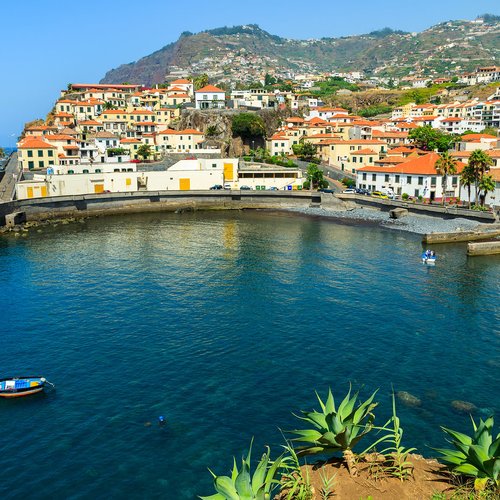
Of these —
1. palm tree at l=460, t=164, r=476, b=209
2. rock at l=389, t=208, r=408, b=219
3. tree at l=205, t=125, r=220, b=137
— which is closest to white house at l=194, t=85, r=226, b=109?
tree at l=205, t=125, r=220, b=137

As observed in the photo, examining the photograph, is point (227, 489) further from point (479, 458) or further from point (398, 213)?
point (398, 213)

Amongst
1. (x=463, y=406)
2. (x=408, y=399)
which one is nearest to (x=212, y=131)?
(x=408, y=399)

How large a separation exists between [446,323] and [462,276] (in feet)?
49.9

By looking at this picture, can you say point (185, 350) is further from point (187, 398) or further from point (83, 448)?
point (83, 448)

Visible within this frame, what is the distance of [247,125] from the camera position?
139625mm

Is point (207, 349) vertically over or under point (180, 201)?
under

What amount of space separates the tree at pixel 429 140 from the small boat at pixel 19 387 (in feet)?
392

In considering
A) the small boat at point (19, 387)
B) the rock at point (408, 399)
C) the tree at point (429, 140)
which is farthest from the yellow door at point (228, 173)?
the rock at point (408, 399)

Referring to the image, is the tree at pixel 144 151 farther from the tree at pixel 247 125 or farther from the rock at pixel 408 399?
the rock at pixel 408 399

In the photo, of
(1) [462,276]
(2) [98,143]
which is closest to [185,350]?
(1) [462,276]

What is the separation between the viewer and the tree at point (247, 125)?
140 meters

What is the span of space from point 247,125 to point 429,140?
51.1m

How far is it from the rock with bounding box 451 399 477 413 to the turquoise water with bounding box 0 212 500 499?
1.75 ft

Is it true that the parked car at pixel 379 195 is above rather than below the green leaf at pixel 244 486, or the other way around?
above
